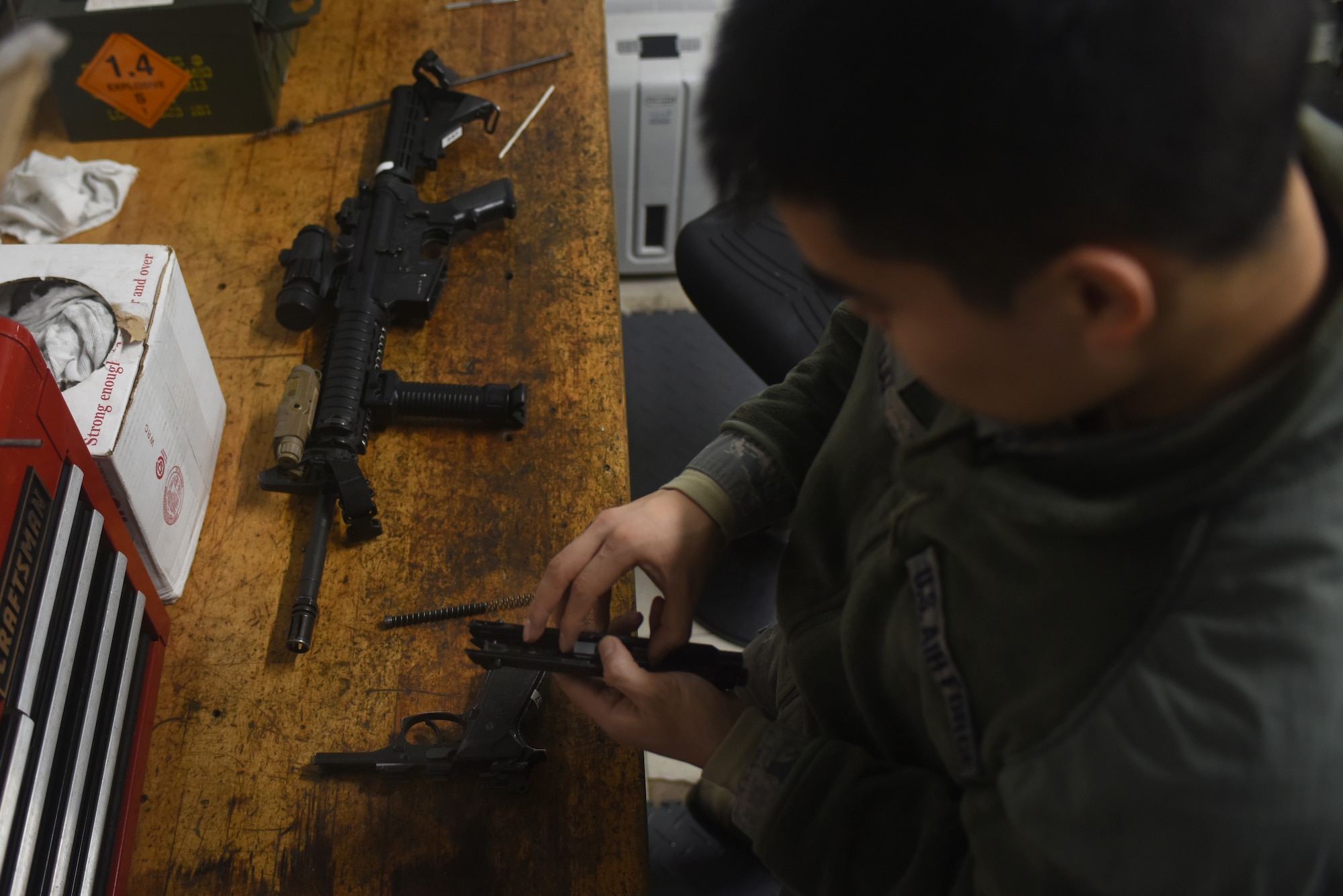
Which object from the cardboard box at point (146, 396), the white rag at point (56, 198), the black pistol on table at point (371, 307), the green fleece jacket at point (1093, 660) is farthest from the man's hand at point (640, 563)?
the white rag at point (56, 198)

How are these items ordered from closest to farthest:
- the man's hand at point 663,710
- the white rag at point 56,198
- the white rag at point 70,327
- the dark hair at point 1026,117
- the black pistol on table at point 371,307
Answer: the dark hair at point 1026,117 < the man's hand at point 663,710 < the white rag at point 70,327 < the black pistol on table at point 371,307 < the white rag at point 56,198

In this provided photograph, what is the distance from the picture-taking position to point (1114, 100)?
329 mm

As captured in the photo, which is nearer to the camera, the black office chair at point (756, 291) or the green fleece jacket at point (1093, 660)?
the green fleece jacket at point (1093, 660)

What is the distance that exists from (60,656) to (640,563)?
41 cm

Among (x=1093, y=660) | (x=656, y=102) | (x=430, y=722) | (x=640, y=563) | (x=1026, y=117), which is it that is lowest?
(x=430, y=722)

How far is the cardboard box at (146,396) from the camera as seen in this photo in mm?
776

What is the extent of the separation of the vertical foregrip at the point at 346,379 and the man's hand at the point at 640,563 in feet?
1.07

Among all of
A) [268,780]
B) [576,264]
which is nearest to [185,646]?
[268,780]

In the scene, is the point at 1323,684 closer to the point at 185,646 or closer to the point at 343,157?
the point at 185,646

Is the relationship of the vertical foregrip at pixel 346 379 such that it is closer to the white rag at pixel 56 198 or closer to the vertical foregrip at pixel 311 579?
the vertical foregrip at pixel 311 579

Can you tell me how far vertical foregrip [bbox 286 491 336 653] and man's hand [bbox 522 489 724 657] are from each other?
242 millimetres

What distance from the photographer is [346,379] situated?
1.00 metres

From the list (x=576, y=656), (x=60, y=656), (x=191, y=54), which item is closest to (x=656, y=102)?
(x=191, y=54)

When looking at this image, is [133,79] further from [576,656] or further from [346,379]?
[576,656]
